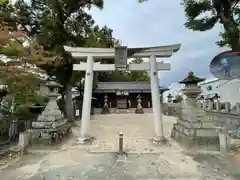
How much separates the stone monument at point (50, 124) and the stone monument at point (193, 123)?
4.95m

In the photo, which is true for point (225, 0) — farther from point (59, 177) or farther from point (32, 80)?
point (59, 177)

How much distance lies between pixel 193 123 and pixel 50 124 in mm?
5399

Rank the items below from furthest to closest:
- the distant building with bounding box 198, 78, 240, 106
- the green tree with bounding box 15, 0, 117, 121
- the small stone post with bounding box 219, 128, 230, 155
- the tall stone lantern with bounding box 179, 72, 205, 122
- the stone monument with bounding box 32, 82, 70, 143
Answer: the distant building with bounding box 198, 78, 240, 106
the green tree with bounding box 15, 0, 117, 121
the tall stone lantern with bounding box 179, 72, 205, 122
the stone monument with bounding box 32, 82, 70, 143
the small stone post with bounding box 219, 128, 230, 155

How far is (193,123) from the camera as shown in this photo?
678cm

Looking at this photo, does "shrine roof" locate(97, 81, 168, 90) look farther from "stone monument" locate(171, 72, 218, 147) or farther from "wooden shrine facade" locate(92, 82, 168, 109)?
"stone monument" locate(171, 72, 218, 147)

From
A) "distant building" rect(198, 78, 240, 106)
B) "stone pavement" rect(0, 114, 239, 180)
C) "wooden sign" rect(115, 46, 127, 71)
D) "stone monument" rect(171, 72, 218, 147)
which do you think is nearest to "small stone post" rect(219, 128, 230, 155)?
"stone monument" rect(171, 72, 218, 147)

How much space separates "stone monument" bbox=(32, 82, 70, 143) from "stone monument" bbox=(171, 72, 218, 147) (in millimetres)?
4949

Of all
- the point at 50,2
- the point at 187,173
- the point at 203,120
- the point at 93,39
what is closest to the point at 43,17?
the point at 50,2

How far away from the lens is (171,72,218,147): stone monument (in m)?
6.56

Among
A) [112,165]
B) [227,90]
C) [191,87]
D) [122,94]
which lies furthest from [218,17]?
[122,94]

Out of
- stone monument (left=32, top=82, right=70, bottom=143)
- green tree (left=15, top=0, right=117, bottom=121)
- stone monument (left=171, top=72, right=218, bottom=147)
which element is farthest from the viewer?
green tree (left=15, top=0, right=117, bottom=121)

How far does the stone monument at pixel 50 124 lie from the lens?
6.82m

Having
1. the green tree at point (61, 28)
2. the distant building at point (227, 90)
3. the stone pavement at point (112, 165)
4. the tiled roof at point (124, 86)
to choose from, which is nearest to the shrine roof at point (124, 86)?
the tiled roof at point (124, 86)

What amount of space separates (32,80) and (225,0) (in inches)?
338
